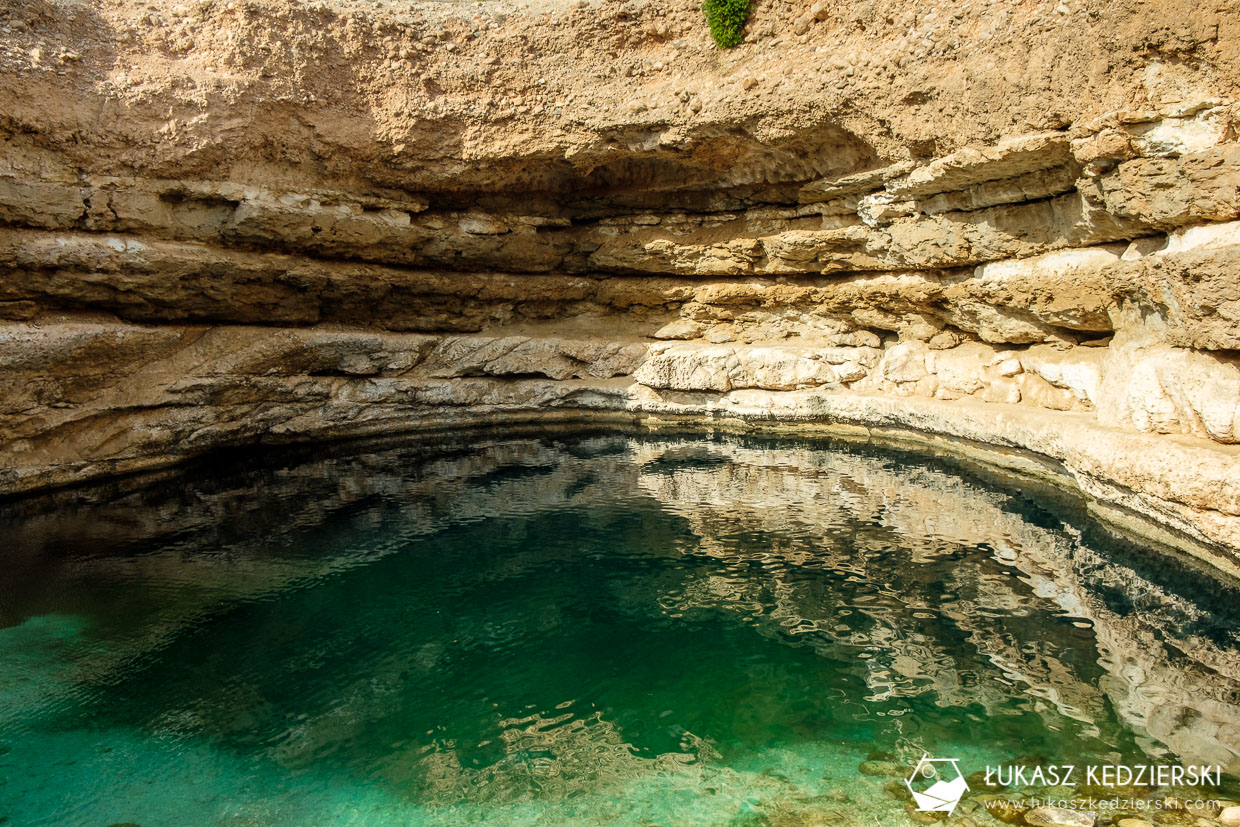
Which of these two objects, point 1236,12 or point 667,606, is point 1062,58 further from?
point 667,606

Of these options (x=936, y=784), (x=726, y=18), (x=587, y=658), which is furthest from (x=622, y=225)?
(x=936, y=784)

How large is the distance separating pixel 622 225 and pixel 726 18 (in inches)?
244

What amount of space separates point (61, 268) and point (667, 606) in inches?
536

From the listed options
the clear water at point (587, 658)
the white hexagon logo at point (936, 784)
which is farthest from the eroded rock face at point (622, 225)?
the white hexagon logo at point (936, 784)

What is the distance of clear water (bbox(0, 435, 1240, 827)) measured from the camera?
18.5 ft

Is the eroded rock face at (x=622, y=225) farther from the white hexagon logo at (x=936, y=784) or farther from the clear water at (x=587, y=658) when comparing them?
the white hexagon logo at (x=936, y=784)

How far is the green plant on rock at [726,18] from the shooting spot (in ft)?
54.4

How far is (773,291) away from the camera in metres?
20.5

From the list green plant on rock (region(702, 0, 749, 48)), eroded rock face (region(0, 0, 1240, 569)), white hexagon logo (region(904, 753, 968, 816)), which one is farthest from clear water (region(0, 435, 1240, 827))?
green plant on rock (region(702, 0, 749, 48))

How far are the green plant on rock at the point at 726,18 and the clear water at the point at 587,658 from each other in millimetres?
10356

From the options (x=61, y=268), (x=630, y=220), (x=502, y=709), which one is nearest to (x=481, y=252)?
(x=630, y=220)

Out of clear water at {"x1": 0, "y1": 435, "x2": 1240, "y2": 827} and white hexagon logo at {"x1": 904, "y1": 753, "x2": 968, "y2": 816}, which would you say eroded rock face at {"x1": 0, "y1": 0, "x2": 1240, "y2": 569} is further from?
white hexagon logo at {"x1": 904, "y1": 753, "x2": 968, "y2": 816}

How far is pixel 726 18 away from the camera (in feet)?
54.9

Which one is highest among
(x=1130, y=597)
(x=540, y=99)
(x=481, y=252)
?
(x=540, y=99)
